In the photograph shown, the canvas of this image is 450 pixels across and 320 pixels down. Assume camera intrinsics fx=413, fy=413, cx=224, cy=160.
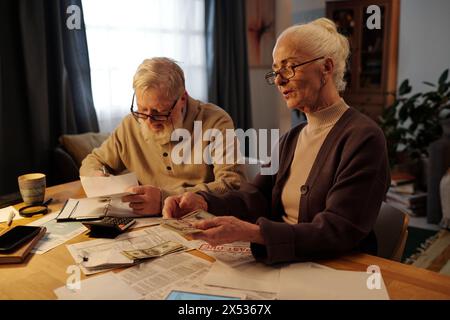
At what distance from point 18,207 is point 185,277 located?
882mm

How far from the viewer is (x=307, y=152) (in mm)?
1289

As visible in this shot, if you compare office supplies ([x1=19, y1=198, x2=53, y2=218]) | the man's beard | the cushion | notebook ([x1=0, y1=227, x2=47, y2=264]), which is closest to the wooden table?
notebook ([x1=0, y1=227, x2=47, y2=264])

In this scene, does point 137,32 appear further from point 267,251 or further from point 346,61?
point 267,251

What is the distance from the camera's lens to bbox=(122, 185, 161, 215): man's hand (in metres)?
1.37

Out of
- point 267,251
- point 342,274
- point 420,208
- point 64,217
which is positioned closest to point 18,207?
point 64,217

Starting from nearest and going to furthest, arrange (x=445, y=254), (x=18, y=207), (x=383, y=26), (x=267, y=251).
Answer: (x=267, y=251) → (x=18, y=207) → (x=445, y=254) → (x=383, y=26)

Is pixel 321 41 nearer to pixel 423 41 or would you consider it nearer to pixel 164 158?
pixel 164 158

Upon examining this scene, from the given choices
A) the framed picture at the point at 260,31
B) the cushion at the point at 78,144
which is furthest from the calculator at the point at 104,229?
the framed picture at the point at 260,31

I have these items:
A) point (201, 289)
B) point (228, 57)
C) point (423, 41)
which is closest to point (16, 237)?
point (201, 289)

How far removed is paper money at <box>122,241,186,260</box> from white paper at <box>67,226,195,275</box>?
0.02m

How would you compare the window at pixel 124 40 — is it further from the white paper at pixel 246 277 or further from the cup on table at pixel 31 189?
the white paper at pixel 246 277

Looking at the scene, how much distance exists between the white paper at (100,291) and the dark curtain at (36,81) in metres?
1.99

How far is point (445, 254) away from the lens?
2.76m

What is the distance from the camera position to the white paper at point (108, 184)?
150 cm
